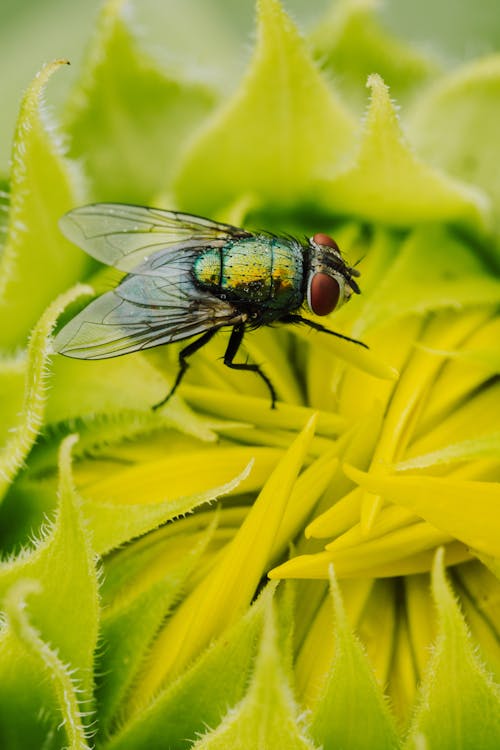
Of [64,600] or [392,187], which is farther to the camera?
[392,187]

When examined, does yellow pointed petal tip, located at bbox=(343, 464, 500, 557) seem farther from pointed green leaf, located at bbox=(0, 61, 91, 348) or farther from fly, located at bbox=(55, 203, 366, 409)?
pointed green leaf, located at bbox=(0, 61, 91, 348)

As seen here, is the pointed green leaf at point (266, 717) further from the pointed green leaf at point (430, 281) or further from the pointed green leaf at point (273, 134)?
the pointed green leaf at point (273, 134)

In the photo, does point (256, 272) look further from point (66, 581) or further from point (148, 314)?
point (66, 581)

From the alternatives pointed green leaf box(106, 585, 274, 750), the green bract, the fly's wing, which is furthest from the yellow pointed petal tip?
the fly's wing

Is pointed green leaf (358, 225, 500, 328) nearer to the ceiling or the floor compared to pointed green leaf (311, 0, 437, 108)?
nearer to the floor

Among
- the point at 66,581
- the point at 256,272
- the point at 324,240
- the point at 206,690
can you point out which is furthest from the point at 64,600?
the point at 324,240

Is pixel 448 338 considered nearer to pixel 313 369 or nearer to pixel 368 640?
pixel 313 369
